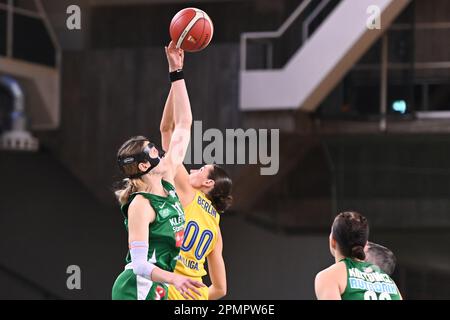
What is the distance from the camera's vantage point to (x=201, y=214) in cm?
532

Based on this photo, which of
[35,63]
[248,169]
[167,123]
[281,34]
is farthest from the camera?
[35,63]

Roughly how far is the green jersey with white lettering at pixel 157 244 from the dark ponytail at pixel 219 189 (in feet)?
2.68

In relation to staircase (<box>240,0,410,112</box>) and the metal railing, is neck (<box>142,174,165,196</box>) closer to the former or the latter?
staircase (<box>240,0,410,112</box>)

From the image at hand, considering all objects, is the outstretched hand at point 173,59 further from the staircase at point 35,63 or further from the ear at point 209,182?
the staircase at point 35,63

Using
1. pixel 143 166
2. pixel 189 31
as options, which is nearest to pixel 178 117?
pixel 143 166

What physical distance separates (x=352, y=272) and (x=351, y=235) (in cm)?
15

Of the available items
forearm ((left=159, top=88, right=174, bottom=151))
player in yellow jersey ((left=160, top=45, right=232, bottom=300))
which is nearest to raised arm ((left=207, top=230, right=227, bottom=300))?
player in yellow jersey ((left=160, top=45, right=232, bottom=300))

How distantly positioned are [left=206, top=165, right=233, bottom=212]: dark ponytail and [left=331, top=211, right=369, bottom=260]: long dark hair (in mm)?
1319

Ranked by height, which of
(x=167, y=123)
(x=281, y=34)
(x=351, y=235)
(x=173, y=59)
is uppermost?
(x=281, y=34)

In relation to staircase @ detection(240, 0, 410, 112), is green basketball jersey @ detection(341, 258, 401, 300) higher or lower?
lower

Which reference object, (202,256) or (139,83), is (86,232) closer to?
(139,83)

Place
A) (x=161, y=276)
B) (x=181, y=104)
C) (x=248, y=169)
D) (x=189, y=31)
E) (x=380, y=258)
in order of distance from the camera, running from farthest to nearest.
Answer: (x=248, y=169) → (x=189, y=31) → (x=181, y=104) → (x=380, y=258) → (x=161, y=276)

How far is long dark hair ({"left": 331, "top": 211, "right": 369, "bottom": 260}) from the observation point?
161 inches

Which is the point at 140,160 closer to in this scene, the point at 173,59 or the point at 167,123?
the point at 173,59
